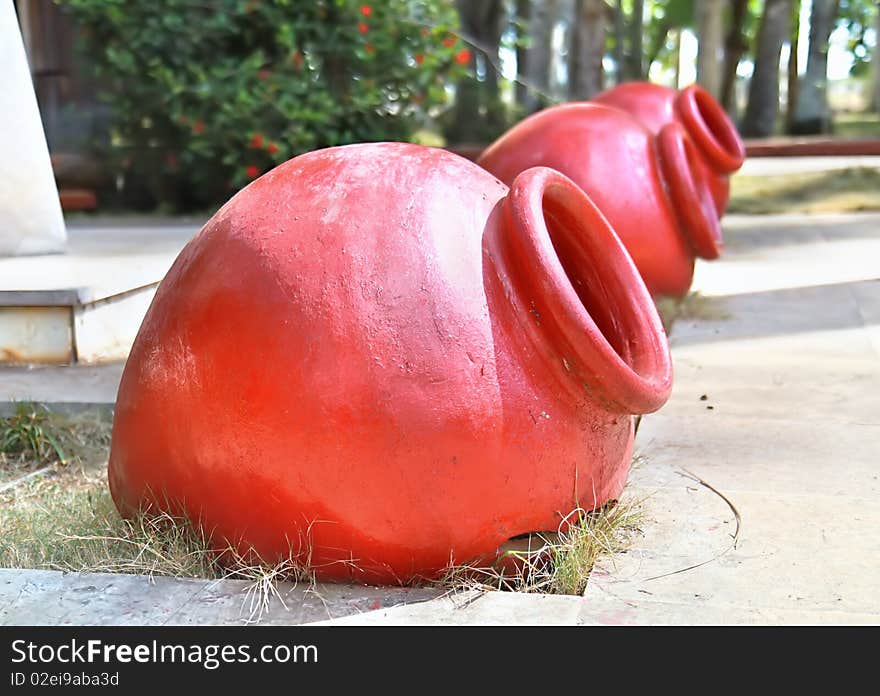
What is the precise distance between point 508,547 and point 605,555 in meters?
0.27

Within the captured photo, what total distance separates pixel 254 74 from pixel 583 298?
6.16 m

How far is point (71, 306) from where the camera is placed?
4.67 metres

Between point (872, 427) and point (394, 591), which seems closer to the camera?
point (394, 591)

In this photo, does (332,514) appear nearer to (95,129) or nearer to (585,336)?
(585,336)

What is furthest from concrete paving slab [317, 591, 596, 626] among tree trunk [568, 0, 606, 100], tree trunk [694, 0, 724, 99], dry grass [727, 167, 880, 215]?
tree trunk [694, 0, 724, 99]

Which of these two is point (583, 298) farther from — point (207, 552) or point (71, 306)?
point (71, 306)

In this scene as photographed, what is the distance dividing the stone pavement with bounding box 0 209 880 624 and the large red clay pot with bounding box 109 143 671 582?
0.66 feet

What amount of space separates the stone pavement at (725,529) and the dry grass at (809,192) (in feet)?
17.9

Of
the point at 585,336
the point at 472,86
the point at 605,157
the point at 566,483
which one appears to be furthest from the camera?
the point at 472,86

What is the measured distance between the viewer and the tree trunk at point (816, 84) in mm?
17094

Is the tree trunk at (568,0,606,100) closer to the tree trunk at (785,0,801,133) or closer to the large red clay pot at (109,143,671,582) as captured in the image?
the tree trunk at (785,0,801,133)

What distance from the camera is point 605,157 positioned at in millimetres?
5844

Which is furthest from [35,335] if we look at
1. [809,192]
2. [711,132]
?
[809,192]
